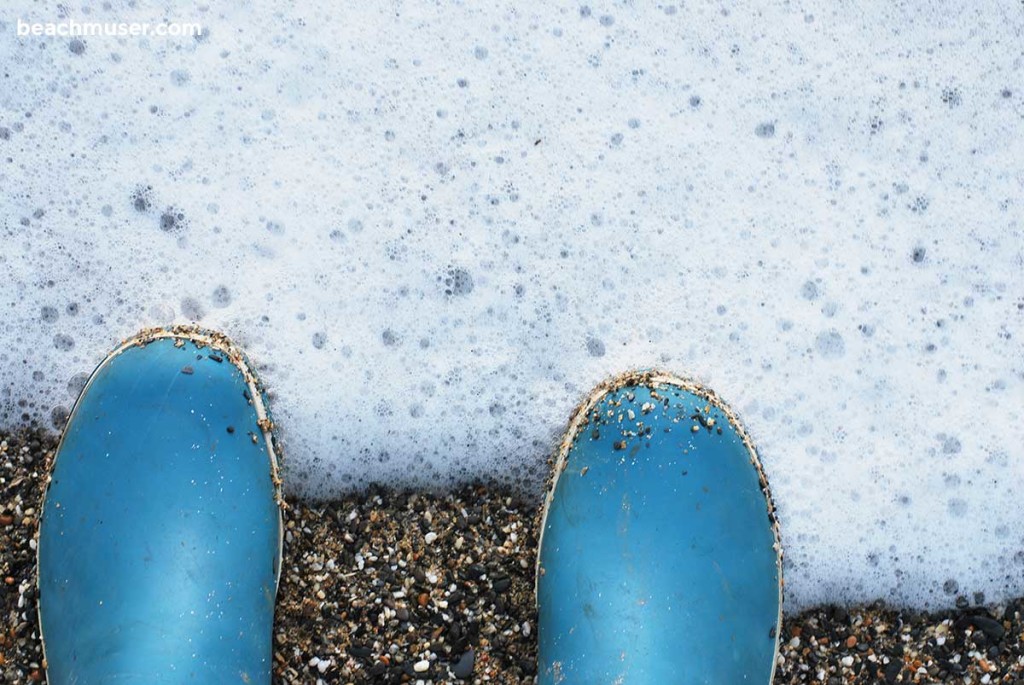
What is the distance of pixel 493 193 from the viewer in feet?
4.40

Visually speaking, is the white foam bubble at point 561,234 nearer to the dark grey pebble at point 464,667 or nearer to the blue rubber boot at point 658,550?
the blue rubber boot at point 658,550

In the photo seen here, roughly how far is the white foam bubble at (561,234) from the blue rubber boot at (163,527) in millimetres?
85

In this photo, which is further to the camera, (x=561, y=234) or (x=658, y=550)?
(x=561, y=234)

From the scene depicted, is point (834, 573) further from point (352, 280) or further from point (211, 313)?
point (211, 313)

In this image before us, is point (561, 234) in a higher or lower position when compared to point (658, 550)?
higher

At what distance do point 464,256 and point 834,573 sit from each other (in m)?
0.70

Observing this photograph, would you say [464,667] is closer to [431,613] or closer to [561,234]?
[431,613]

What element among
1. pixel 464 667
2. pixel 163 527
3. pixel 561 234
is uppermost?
pixel 561 234

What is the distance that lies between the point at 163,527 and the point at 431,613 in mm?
373

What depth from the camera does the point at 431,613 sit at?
126 cm

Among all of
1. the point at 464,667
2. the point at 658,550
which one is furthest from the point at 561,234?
the point at 464,667

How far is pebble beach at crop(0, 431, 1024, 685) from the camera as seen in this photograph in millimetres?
1256

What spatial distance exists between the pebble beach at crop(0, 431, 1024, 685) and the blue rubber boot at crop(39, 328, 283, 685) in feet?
0.21

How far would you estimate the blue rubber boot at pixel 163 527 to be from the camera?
1.16 m
